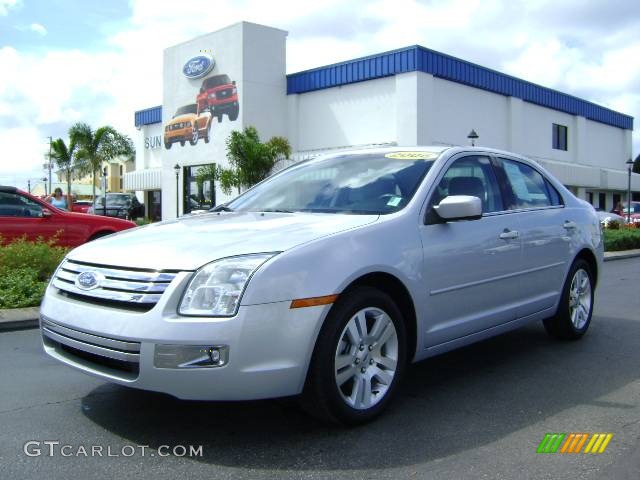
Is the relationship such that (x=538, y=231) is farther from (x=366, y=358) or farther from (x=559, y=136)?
(x=559, y=136)

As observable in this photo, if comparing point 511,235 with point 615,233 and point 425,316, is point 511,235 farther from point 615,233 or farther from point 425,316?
point 615,233

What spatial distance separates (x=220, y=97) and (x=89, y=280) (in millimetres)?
27676

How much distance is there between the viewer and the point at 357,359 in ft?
11.5

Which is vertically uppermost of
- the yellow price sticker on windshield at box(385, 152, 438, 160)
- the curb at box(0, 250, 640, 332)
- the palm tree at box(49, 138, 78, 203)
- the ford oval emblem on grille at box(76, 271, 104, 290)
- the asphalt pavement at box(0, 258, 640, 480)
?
the palm tree at box(49, 138, 78, 203)

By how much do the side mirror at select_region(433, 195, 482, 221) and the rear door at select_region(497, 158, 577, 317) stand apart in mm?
1007

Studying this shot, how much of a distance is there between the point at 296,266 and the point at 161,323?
0.71 metres

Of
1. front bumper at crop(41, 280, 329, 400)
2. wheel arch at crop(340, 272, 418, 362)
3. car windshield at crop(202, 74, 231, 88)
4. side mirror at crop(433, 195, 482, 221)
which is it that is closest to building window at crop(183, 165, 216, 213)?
car windshield at crop(202, 74, 231, 88)

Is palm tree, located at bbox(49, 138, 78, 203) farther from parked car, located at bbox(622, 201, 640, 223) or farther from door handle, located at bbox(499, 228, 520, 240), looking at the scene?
door handle, located at bbox(499, 228, 520, 240)

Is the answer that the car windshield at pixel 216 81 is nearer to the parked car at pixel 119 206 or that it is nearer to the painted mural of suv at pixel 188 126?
the painted mural of suv at pixel 188 126

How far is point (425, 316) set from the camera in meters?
3.91

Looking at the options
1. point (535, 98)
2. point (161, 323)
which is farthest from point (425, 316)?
point (535, 98)

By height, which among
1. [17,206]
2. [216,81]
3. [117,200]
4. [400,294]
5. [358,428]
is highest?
[216,81]

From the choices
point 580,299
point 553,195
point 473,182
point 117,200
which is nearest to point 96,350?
point 473,182

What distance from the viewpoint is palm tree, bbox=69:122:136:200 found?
123 ft
